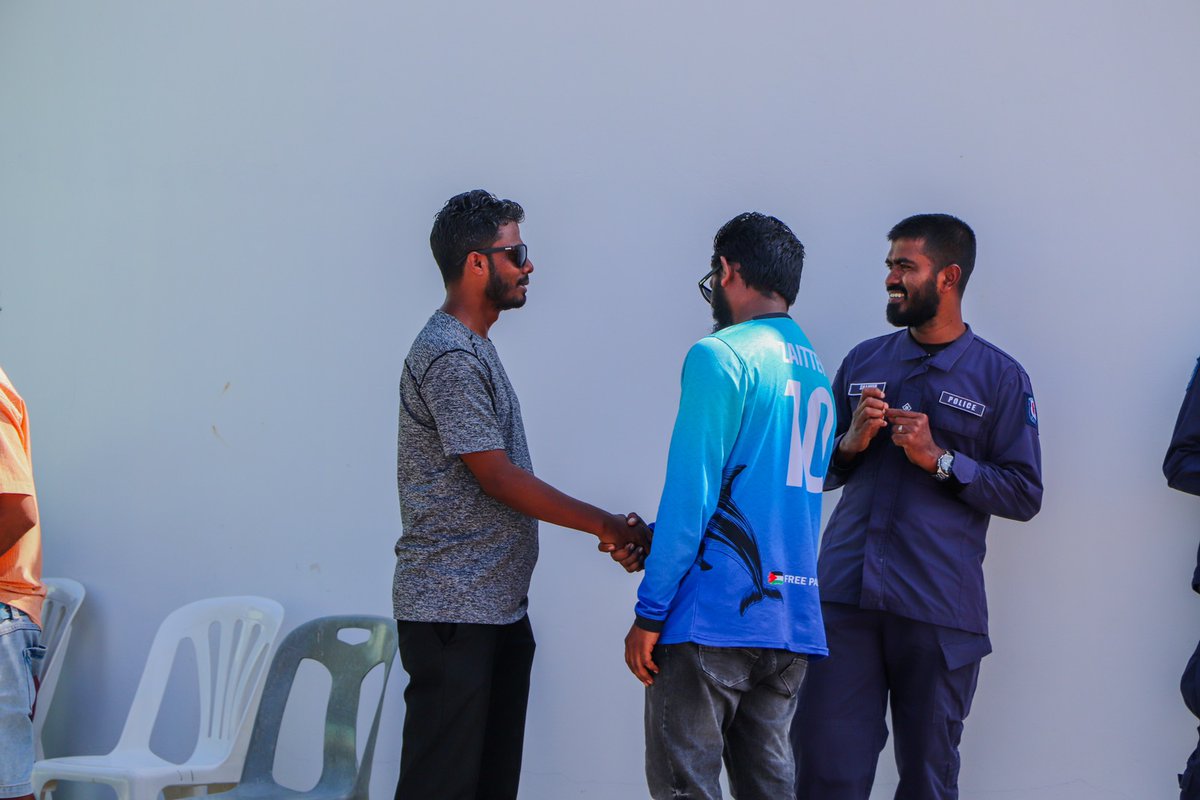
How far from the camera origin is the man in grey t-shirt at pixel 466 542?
271 cm

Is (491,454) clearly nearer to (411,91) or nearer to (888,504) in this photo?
(888,504)

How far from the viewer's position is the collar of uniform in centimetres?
317

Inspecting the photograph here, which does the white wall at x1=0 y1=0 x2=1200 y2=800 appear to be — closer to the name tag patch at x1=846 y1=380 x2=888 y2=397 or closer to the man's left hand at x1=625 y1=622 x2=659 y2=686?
the name tag patch at x1=846 y1=380 x2=888 y2=397

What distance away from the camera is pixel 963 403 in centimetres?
313

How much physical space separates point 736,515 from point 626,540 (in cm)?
50

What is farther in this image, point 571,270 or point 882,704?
A: point 571,270

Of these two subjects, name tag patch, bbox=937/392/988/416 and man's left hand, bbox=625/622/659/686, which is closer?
man's left hand, bbox=625/622/659/686

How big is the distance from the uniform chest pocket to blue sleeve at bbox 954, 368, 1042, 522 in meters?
0.06

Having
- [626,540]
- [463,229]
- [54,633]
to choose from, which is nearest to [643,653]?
[626,540]

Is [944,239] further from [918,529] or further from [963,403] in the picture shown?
[918,529]

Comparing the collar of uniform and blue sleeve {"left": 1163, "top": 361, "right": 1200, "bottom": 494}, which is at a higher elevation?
the collar of uniform

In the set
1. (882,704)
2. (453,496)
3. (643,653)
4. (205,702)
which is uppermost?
(453,496)

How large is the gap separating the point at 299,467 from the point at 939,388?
2.29m

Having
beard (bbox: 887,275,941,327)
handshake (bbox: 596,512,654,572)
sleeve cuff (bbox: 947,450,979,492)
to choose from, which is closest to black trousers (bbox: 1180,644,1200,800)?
sleeve cuff (bbox: 947,450,979,492)
